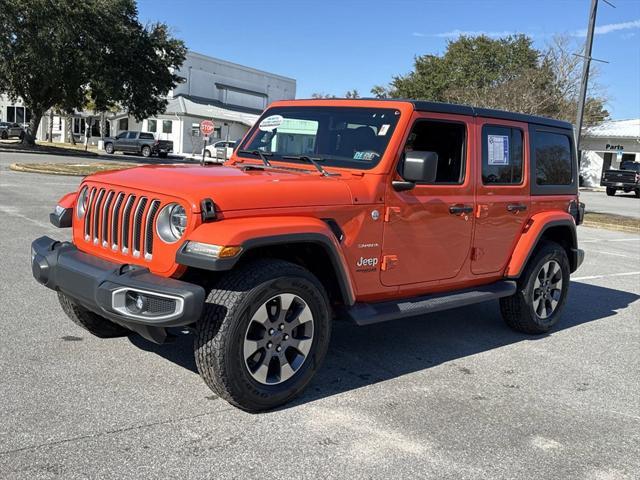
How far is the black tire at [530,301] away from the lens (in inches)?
228

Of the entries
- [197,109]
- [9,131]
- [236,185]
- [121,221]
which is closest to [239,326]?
[236,185]

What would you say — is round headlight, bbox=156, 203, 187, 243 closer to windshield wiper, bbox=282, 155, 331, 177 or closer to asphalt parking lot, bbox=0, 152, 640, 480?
asphalt parking lot, bbox=0, 152, 640, 480

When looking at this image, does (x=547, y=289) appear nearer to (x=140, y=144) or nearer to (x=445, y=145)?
(x=445, y=145)

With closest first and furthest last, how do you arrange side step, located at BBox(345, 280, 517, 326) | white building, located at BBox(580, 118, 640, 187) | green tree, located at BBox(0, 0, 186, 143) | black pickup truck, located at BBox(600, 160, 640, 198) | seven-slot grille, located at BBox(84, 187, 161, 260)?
seven-slot grille, located at BBox(84, 187, 161, 260) → side step, located at BBox(345, 280, 517, 326) → green tree, located at BBox(0, 0, 186, 143) → black pickup truck, located at BBox(600, 160, 640, 198) → white building, located at BBox(580, 118, 640, 187)

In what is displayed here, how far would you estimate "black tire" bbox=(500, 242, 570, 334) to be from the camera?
579cm

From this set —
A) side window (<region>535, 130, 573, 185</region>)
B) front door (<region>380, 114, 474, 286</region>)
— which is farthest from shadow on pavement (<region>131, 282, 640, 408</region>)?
side window (<region>535, 130, 573, 185</region>)

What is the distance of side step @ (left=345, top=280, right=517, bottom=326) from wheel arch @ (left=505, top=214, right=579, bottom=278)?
0.57 feet

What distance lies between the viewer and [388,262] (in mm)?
4477

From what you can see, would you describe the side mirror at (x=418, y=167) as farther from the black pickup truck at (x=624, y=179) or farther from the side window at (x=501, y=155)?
the black pickup truck at (x=624, y=179)

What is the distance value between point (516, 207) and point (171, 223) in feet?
10.4

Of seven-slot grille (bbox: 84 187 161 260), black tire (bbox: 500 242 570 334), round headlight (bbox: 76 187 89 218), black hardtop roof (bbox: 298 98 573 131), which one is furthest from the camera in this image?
black tire (bbox: 500 242 570 334)

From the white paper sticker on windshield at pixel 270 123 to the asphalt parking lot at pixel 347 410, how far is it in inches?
72.2

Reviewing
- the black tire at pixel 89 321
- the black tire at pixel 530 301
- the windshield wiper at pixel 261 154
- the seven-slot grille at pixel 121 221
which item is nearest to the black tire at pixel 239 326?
the seven-slot grille at pixel 121 221

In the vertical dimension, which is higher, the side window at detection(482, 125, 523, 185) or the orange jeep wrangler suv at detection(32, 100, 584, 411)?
the side window at detection(482, 125, 523, 185)
